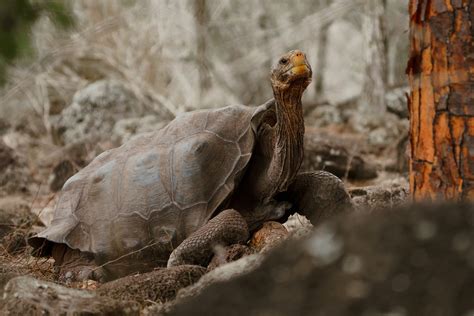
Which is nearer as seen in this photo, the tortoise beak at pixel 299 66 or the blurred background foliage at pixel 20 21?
the blurred background foliage at pixel 20 21

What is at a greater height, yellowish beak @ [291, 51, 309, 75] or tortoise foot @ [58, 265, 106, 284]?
yellowish beak @ [291, 51, 309, 75]

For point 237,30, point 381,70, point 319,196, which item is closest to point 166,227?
point 319,196

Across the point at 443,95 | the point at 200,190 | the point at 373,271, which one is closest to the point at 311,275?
the point at 373,271

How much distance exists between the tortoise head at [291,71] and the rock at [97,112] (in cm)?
641

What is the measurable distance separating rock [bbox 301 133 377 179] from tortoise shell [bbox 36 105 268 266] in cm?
295

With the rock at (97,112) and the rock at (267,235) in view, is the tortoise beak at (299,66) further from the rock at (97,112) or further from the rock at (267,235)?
the rock at (97,112)

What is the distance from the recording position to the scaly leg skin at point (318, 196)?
4148 millimetres

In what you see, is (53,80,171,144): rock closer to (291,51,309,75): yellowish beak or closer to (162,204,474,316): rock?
(291,51,309,75): yellowish beak

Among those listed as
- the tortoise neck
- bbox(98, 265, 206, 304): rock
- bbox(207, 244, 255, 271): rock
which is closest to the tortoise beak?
the tortoise neck

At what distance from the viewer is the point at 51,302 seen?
2.64m

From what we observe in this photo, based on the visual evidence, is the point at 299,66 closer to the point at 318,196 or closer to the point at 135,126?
the point at 318,196

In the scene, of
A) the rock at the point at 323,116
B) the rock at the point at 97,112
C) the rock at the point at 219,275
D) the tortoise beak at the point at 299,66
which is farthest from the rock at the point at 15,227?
the rock at the point at 323,116

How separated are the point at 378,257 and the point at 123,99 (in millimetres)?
9667

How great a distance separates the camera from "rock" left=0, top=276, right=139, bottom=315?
2596 millimetres
